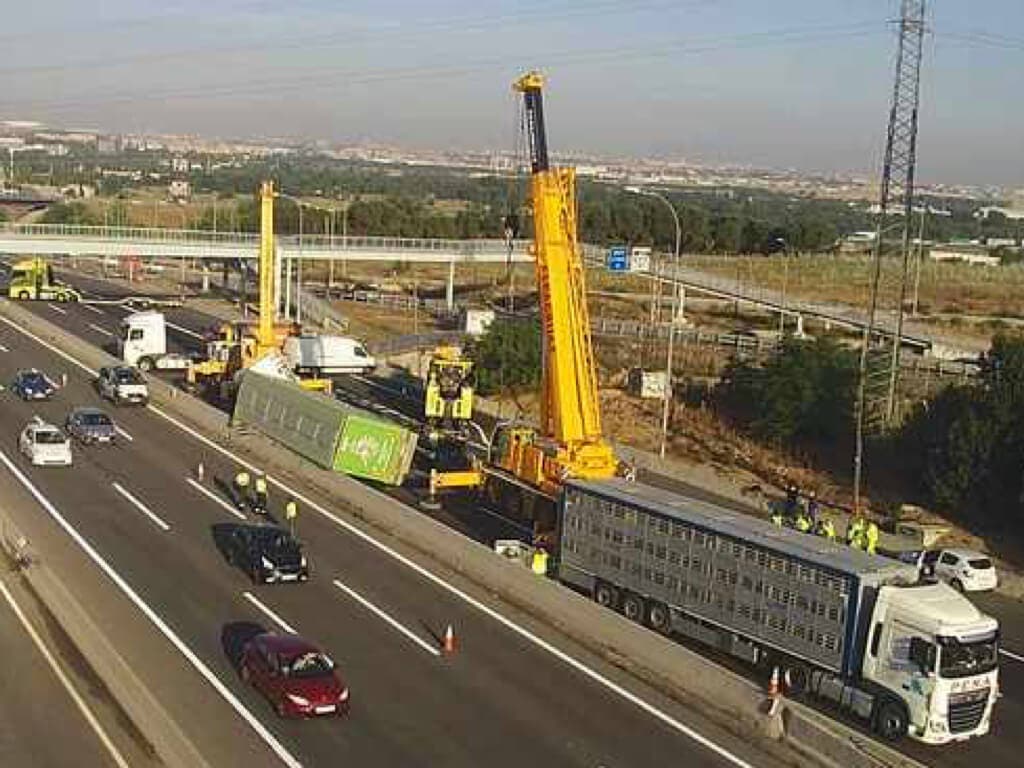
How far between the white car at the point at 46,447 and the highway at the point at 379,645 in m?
0.62

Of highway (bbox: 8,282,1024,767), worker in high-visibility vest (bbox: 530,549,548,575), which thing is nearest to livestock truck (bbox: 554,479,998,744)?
highway (bbox: 8,282,1024,767)

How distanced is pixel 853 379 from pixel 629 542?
77.1 feet

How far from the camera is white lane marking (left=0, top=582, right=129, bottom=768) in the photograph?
18516mm

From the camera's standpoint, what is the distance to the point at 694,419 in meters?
50.8

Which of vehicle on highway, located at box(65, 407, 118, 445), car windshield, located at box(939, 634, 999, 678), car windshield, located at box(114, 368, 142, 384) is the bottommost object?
vehicle on highway, located at box(65, 407, 118, 445)

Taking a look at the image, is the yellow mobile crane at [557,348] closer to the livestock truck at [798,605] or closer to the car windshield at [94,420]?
the livestock truck at [798,605]

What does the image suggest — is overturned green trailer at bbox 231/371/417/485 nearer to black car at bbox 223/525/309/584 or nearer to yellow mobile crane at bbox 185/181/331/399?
black car at bbox 223/525/309/584

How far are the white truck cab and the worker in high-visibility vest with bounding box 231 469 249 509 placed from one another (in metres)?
19.3

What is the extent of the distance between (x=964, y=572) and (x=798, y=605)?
9.88 m

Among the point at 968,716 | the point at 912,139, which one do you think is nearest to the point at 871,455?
the point at 912,139

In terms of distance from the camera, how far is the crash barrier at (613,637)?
18.5m

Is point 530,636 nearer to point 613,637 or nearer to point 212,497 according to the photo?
point 613,637

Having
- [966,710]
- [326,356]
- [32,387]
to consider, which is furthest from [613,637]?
[326,356]

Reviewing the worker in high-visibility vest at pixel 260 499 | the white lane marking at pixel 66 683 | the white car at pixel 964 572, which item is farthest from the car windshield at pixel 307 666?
the white car at pixel 964 572
